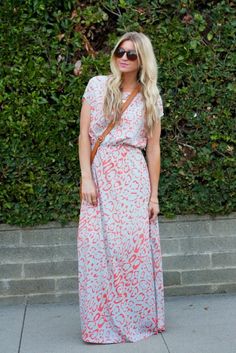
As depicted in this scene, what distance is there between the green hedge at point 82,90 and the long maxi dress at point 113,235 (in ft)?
3.50

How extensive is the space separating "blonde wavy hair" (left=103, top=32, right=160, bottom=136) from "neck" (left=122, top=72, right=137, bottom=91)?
39 mm

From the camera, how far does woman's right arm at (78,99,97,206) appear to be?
541cm

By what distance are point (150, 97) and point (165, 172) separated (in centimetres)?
134

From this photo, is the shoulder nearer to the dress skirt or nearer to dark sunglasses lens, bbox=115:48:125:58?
dark sunglasses lens, bbox=115:48:125:58


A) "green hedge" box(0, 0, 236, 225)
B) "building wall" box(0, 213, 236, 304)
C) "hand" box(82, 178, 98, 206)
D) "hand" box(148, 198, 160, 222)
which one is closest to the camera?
"hand" box(82, 178, 98, 206)

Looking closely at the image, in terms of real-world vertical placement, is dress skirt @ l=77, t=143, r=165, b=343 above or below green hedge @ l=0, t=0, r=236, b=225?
below

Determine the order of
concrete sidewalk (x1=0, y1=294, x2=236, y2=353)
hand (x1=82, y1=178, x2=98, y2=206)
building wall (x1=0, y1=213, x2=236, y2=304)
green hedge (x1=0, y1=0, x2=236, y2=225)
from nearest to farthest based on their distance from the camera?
concrete sidewalk (x1=0, y1=294, x2=236, y2=353) → hand (x1=82, y1=178, x2=98, y2=206) → green hedge (x1=0, y1=0, x2=236, y2=225) → building wall (x1=0, y1=213, x2=236, y2=304)

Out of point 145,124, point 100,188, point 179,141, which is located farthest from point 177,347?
point 179,141

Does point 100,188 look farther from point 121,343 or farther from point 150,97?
point 121,343

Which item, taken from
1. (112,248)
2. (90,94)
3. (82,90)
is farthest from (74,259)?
(90,94)

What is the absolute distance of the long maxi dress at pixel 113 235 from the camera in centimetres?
542

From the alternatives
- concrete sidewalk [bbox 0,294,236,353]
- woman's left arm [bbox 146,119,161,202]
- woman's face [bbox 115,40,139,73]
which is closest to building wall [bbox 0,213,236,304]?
concrete sidewalk [bbox 0,294,236,353]

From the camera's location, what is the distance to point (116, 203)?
17.8 feet

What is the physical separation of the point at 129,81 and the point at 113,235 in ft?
3.52
